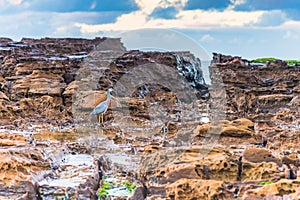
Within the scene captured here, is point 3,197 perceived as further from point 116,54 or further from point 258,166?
point 116,54

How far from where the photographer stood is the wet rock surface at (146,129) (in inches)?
393

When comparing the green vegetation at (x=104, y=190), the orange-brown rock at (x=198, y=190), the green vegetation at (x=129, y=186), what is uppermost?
the orange-brown rock at (x=198, y=190)

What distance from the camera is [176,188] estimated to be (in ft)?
29.2

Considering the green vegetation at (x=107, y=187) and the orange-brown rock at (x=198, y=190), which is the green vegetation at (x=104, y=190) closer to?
the green vegetation at (x=107, y=187)

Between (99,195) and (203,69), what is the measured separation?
132 feet

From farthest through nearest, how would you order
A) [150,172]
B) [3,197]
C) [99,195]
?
1. [150,172]
2. [99,195]
3. [3,197]

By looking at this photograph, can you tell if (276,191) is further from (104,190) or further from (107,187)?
(107,187)

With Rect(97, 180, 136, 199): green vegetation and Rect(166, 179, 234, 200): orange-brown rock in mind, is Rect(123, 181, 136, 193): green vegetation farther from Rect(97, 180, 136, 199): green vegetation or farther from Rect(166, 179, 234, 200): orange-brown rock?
Rect(166, 179, 234, 200): orange-brown rock

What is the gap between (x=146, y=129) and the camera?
21016mm

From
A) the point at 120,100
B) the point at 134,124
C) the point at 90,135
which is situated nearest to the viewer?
the point at 90,135

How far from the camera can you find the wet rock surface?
9.98 meters

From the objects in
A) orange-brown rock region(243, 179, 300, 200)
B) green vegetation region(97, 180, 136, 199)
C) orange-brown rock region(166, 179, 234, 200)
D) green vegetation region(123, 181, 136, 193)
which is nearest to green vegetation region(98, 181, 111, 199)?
green vegetation region(97, 180, 136, 199)

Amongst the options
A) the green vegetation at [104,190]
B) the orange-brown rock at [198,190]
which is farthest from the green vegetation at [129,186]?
the orange-brown rock at [198,190]

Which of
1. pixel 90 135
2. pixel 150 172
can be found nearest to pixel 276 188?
pixel 150 172
